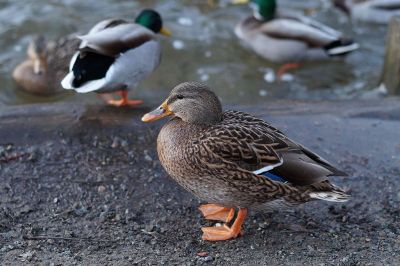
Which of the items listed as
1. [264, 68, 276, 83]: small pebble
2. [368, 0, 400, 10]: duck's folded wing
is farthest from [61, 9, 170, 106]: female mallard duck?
[368, 0, 400, 10]: duck's folded wing

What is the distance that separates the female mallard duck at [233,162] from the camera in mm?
3873

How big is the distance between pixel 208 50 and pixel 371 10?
2.94 meters

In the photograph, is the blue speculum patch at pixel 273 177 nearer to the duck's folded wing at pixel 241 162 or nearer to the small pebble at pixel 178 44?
the duck's folded wing at pixel 241 162

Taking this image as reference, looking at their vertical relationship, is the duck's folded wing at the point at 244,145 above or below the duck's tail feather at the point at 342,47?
above

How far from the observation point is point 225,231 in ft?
13.4

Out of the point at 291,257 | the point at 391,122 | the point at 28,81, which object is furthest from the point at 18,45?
the point at 291,257

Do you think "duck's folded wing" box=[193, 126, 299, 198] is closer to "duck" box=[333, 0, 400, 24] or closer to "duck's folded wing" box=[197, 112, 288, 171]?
"duck's folded wing" box=[197, 112, 288, 171]

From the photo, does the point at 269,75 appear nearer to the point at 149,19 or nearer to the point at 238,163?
the point at 149,19

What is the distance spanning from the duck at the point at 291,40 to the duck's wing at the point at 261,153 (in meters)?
5.28

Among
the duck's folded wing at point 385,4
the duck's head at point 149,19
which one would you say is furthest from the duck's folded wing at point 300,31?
the duck's head at point 149,19

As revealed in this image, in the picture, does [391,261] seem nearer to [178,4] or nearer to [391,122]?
[391,122]

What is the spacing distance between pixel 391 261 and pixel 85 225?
6.02 feet

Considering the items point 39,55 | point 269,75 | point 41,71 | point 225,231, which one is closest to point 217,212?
point 225,231

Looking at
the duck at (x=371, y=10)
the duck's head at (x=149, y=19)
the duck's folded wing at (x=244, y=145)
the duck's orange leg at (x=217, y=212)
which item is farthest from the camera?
the duck at (x=371, y=10)
